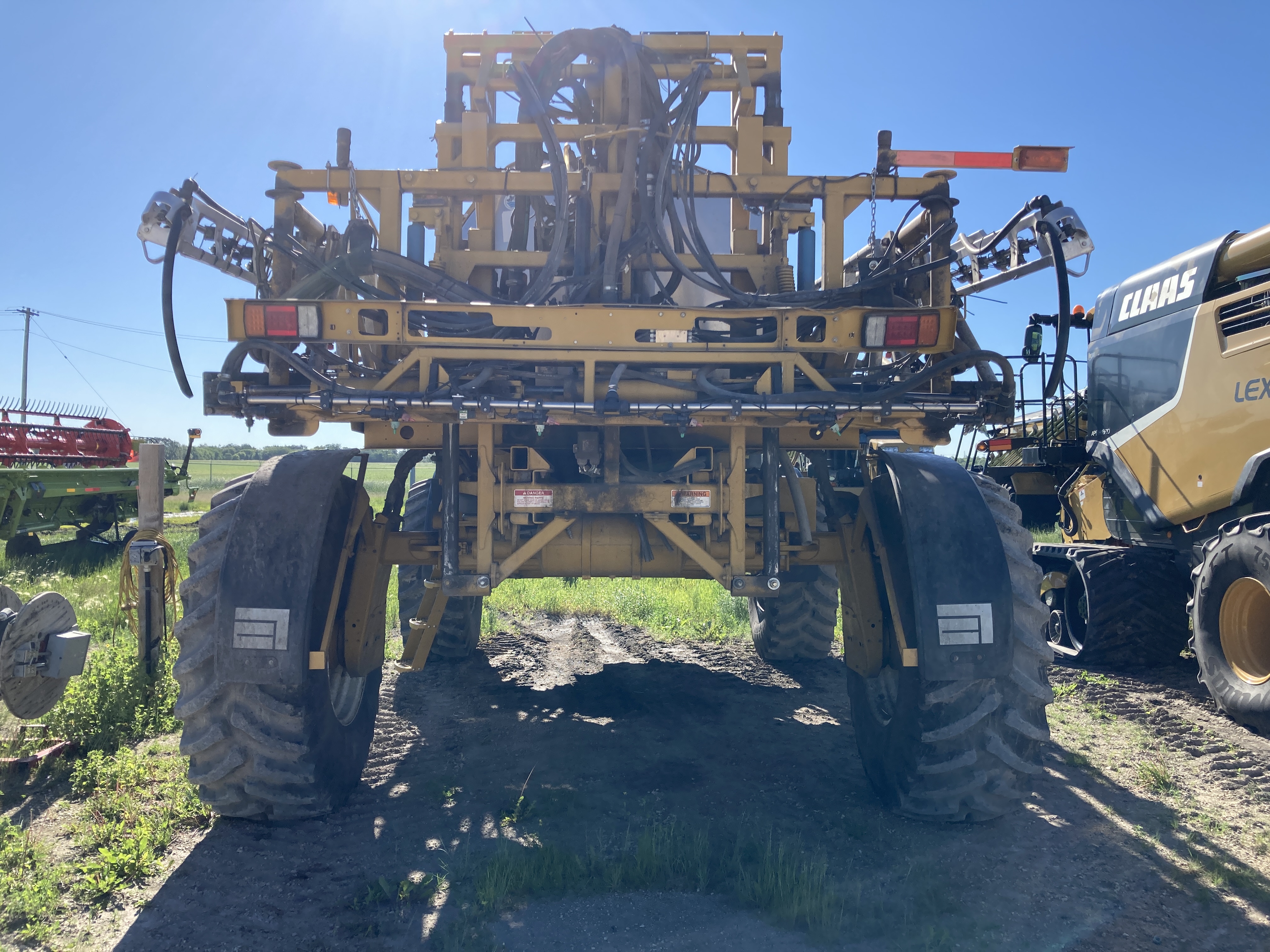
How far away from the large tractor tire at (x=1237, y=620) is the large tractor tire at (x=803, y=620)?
8.27 ft

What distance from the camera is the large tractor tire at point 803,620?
6.79 meters

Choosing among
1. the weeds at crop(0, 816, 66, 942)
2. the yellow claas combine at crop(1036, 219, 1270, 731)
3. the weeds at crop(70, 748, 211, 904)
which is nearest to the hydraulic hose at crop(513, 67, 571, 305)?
the weeds at crop(70, 748, 211, 904)

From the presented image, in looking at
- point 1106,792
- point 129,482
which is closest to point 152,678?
point 1106,792

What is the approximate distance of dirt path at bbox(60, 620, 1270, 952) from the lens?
9.25ft

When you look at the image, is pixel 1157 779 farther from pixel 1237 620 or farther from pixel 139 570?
pixel 139 570

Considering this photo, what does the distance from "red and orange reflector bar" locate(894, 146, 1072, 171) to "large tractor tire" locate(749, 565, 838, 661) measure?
3.37 m

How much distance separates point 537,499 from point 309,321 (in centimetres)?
125

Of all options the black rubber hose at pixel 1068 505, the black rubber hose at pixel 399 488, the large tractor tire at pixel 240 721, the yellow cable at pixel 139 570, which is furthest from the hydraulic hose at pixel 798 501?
the black rubber hose at pixel 1068 505

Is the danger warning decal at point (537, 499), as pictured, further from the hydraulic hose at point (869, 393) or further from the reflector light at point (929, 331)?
the reflector light at point (929, 331)

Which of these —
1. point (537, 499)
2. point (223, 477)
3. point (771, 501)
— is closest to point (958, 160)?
point (771, 501)

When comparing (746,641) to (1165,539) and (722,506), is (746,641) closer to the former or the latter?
(1165,539)

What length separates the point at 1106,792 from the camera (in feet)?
13.7

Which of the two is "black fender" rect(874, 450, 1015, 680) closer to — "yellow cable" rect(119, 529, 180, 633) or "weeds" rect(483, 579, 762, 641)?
"weeds" rect(483, 579, 762, 641)

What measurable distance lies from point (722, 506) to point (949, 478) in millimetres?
1053
